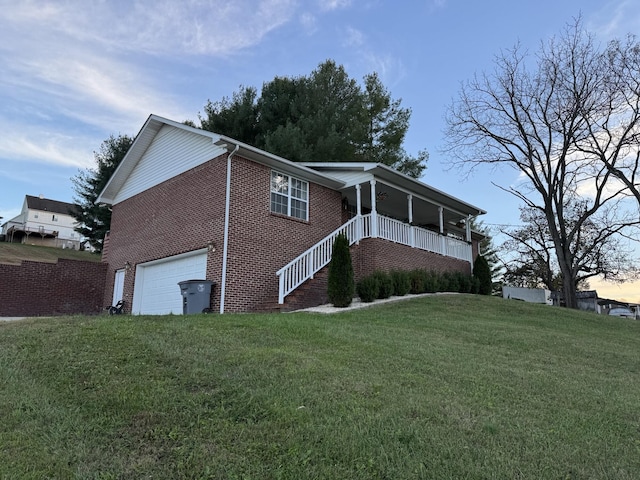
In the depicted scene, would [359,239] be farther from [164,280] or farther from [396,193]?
[164,280]

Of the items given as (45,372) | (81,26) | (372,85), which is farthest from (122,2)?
(372,85)

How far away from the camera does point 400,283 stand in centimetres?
1356

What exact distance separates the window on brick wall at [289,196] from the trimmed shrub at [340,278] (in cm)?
223

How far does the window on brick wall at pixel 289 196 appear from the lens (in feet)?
42.9

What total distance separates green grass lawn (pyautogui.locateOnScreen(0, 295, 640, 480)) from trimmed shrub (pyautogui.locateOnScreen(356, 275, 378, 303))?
5190 millimetres

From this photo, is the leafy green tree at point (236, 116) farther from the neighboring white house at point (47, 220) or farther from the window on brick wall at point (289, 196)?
the neighboring white house at point (47, 220)

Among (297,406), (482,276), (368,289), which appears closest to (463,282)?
(482,276)

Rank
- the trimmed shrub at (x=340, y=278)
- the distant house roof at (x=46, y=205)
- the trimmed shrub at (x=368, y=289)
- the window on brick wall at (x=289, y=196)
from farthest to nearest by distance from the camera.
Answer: the distant house roof at (x=46, y=205)
the window on brick wall at (x=289, y=196)
the trimmed shrub at (x=368, y=289)
the trimmed shrub at (x=340, y=278)

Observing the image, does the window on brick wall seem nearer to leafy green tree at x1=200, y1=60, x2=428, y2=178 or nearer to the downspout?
the downspout

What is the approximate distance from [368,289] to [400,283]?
1.65m

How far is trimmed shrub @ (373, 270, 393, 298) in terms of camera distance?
42.1ft

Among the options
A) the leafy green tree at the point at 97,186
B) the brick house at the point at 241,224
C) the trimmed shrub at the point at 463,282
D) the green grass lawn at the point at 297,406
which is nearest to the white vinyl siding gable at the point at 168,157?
the brick house at the point at 241,224

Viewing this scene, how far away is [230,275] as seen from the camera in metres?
11.5

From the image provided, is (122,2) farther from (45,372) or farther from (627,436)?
(627,436)
